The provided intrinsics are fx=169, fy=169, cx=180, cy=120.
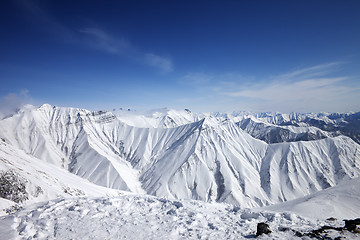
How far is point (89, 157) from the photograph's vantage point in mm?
183875

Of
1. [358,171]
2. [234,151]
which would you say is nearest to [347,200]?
[234,151]

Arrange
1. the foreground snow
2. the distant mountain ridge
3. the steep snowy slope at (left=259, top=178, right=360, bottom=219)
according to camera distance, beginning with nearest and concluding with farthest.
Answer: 1. the foreground snow
2. the steep snowy slope at (left=259, top=178, right=360, bottom=219)
3. the distant mountain ridge

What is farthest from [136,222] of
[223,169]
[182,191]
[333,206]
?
[223,169]

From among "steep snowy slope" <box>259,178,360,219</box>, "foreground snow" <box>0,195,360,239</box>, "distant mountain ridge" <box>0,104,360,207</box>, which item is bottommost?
"distant mountain ridge" <box>0,104,360,207</box>

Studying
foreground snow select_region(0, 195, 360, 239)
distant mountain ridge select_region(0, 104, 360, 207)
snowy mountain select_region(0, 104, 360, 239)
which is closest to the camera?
foreground snow select_region(0, 195, 360, 239)

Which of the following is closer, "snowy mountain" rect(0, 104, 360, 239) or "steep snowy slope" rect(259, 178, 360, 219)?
"snowy mountain" rect(0, 104, 360, 239)

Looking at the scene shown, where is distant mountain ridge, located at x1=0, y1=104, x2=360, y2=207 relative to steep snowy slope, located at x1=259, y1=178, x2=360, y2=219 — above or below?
below

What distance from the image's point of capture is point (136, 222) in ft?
42.1

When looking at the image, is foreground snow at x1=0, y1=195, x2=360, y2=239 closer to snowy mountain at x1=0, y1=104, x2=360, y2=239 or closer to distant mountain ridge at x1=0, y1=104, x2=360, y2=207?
snowy mountain at x1=0, y1=104, x2=360, y2=239

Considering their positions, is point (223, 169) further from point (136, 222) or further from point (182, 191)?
point (136, 222)

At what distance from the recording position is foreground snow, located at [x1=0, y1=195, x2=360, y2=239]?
11.1m

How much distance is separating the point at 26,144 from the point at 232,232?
258536mm

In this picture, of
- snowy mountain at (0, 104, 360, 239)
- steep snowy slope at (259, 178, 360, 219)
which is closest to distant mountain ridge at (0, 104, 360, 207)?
snowy mountain at (0, 104, 360, 239)

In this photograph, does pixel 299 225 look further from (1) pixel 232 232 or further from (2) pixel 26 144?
(2) pixel 26 144
